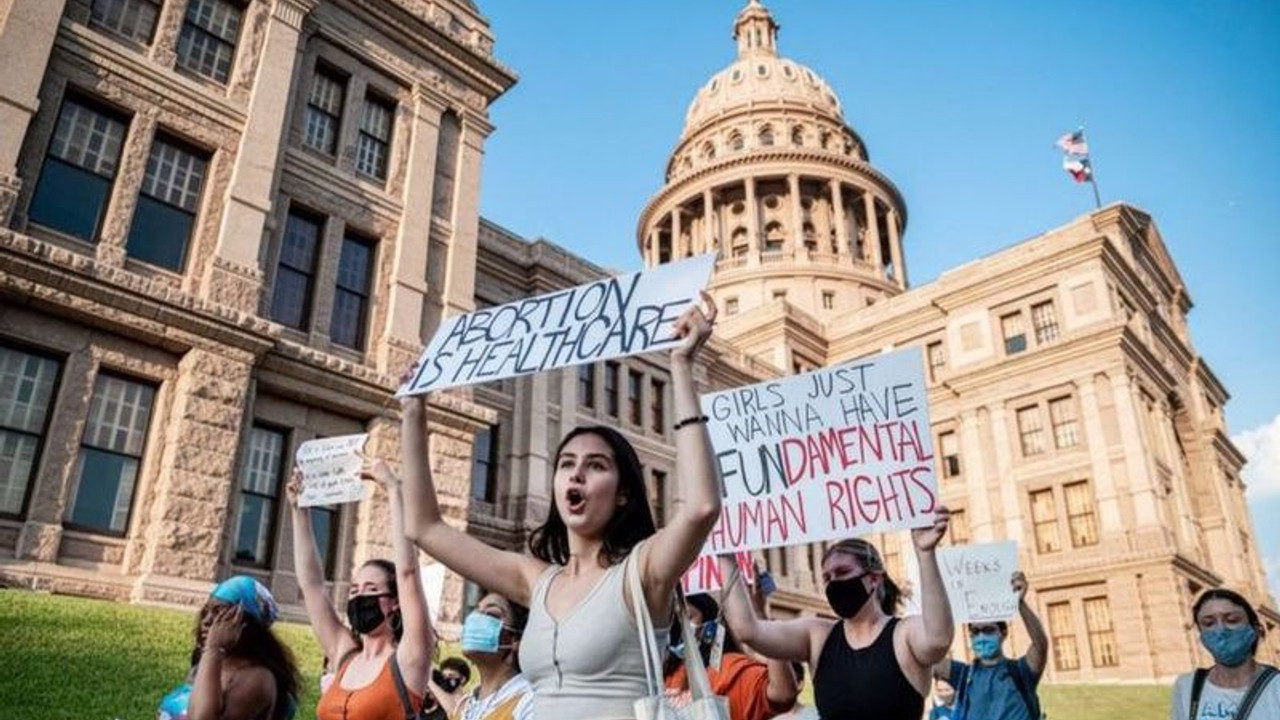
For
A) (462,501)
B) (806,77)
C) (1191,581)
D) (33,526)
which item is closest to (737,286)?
(806,77)

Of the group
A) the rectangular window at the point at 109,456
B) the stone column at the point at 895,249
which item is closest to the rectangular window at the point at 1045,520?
the stone column at the point at 895,249

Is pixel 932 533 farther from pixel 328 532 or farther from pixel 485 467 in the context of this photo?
pixel 485 467

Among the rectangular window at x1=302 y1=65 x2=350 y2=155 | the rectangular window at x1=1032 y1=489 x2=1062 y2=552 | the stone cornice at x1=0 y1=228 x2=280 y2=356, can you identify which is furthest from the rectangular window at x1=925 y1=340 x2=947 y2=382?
the stone cornice at x1=0 y1=228 x2=280 y2=356

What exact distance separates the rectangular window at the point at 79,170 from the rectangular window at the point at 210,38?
1.96 metres

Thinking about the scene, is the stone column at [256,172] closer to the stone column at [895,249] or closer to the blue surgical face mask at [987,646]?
the blue surgical face mask at [987,646]

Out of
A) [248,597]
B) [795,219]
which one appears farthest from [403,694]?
[795,219]

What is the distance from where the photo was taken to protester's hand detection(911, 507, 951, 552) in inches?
134

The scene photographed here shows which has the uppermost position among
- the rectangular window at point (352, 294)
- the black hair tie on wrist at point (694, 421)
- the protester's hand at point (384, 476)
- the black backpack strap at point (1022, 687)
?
Result: the rectangular window at point (352, 294)

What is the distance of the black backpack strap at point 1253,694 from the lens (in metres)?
4.28

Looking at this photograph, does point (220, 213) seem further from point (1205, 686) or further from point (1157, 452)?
point (1157, 452)

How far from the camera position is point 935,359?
127 ft

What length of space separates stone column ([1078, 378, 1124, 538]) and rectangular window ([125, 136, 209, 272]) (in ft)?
101

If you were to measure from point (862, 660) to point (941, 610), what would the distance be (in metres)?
0.46

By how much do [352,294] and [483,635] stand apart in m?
13.6
